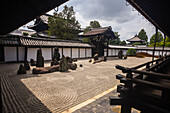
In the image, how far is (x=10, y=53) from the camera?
1184 cm

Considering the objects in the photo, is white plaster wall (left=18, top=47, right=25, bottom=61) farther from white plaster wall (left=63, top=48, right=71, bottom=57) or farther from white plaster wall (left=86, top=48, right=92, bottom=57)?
white plaster wall (left=86, top=48, right=92, bottom=57)

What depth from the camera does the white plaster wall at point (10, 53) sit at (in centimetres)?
1157

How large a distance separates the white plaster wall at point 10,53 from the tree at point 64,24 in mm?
8120

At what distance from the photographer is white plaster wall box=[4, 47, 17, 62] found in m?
11.6

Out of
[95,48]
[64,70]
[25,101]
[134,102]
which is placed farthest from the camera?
→ [95,48]

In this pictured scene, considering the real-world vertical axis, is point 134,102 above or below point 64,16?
below

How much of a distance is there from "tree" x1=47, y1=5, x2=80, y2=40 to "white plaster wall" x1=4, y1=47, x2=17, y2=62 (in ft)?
26.6

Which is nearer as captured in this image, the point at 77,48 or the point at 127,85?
the point at 127,85

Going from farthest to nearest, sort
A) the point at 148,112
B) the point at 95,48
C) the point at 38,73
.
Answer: the point at 95,48
the point at 38,73
the point at 148,112

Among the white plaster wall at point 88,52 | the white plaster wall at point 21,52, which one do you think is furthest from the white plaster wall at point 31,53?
the white plaster wall at point 88,52

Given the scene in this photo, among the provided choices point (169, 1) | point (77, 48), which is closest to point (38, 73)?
→ point (169, 1)

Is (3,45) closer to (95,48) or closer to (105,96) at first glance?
(105,96)

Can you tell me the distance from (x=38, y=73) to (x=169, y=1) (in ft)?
28.9

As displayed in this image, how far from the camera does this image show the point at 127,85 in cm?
234
